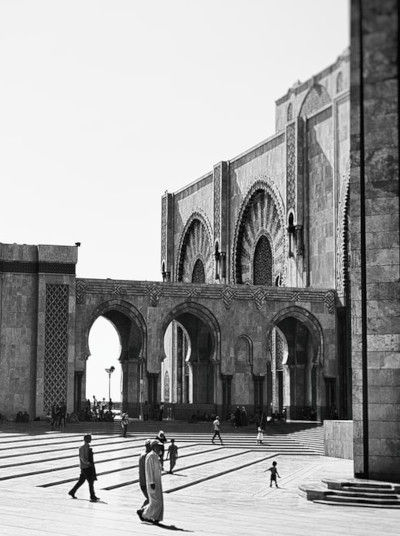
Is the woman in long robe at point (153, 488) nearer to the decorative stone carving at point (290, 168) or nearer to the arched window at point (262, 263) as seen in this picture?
the decorative stone carving at point (290, 168)

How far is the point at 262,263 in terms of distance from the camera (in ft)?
142

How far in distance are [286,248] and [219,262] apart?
23.9 ft

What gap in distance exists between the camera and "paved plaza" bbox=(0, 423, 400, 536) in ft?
36.9

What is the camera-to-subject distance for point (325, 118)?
37.2 meters

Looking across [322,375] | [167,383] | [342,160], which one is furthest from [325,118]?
[167,383]

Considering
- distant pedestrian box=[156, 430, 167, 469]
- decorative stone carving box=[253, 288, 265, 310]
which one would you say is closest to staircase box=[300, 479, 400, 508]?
distant pedestrian box=[156, 430, 167, 469]

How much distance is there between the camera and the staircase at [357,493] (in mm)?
13570

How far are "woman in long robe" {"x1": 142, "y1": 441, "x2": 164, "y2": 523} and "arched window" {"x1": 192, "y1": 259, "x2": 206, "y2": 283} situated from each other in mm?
37679

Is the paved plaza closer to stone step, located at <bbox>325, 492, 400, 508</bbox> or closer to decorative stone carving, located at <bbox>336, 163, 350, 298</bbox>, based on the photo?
stone step, located at <bbox>325, 492, 400, 508</bbox>

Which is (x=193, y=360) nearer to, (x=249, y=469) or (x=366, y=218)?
(x=249, y=469)

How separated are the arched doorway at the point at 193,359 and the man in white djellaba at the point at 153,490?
2343cm

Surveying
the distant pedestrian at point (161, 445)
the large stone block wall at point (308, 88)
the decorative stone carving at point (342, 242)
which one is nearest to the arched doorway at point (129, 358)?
the decorative stone carving at point (342, 242)

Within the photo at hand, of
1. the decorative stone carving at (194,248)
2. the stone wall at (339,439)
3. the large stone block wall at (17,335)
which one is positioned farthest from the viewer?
the decorative stone carving at (194,248)

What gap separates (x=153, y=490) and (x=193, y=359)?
1124 inches
